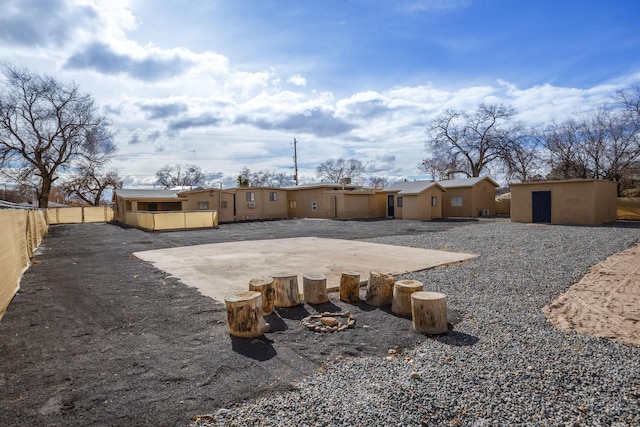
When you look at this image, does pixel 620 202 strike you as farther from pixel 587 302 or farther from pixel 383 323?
pixel 383 323

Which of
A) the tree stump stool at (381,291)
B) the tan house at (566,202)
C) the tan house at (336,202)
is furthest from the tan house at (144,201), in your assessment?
the tree stump stool at (381,291)

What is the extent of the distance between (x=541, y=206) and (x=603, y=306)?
16.8 m

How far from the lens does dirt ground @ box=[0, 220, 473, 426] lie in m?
2.88

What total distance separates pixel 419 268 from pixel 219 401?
597 centimetres

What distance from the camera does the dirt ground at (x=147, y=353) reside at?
288 centimetres

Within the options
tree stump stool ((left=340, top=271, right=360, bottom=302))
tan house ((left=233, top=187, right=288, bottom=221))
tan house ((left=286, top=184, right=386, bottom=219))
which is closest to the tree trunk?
tan house ((left=233, top=187, right=288, bottom=221))

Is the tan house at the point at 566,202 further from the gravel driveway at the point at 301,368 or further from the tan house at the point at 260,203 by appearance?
the tan house at the point at 260,203

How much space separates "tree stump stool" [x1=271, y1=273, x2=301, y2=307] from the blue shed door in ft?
62.6

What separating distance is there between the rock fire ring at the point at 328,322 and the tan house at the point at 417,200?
71.9 ft

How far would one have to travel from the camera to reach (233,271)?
8.12m

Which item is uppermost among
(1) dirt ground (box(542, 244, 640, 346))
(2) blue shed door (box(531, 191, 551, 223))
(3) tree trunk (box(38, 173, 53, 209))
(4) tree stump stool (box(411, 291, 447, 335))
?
(3) tree trunk (box(38, 173, 53, 209))

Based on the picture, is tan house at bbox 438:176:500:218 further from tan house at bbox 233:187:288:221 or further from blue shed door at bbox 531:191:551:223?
tan house at bbox 233:187:288:221

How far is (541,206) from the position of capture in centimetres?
2000

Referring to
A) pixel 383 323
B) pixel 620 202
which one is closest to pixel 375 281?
pixel 383 323
